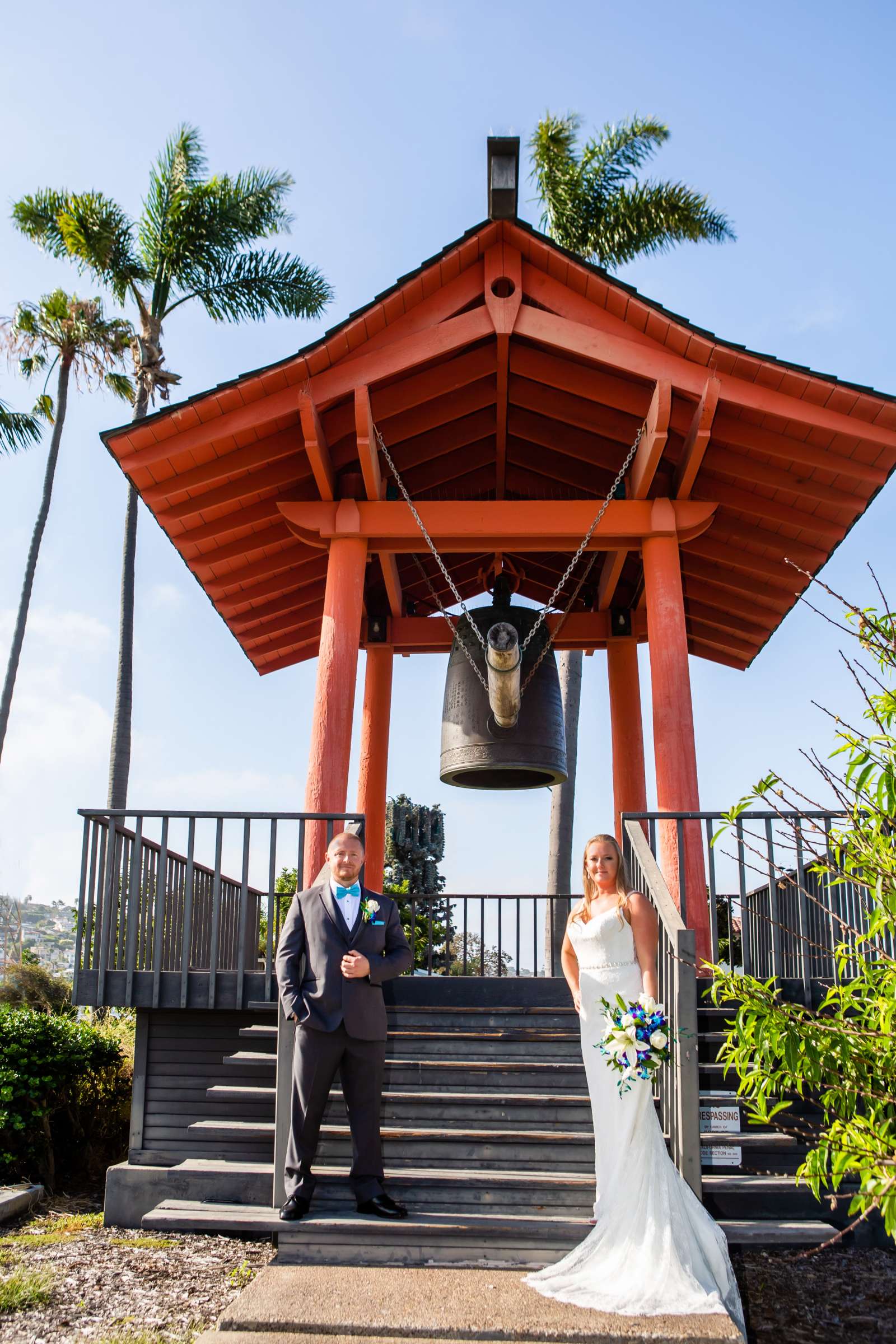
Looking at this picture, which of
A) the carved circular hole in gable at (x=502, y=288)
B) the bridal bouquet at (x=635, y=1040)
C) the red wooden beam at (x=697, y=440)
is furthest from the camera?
the carved circular hole in gable at (x=502, y=288)

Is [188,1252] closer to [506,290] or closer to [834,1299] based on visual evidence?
[834,1299]

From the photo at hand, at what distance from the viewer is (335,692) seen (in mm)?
7480

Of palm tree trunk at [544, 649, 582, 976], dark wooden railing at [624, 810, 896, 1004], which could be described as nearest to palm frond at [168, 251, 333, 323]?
palm tree trunk at [544, 649, 582, 976]

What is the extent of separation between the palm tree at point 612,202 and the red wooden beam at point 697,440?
1238cm

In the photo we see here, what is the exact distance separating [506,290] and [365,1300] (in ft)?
20.6

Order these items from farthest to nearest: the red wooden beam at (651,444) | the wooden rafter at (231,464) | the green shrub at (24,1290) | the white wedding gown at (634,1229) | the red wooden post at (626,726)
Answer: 1. the red wooden post at (626,726)
2. the wooden rafter at (231,464)
3. the red wooden beam at (651,444)
4. the green shrub at (24,1290)
5. the white wedding gown at (634,1229)

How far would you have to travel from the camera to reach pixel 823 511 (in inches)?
328

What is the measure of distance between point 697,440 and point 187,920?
4650mm

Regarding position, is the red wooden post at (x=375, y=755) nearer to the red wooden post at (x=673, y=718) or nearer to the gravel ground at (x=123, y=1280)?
the red wooden post at (x=673, y=718)

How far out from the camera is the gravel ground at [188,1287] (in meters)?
4.20

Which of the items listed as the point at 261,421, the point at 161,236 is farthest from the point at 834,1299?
the point at 161,236

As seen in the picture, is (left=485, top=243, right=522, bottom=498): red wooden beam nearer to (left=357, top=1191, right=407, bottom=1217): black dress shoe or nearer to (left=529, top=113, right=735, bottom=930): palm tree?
(left=357, top=1191, right=407, bottom=1217): black dress shoe

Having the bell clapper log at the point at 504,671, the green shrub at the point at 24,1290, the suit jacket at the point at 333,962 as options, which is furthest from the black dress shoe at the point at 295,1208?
the bell clapper log at the point at 504,671

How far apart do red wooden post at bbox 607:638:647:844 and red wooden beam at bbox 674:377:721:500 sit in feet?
7.24
